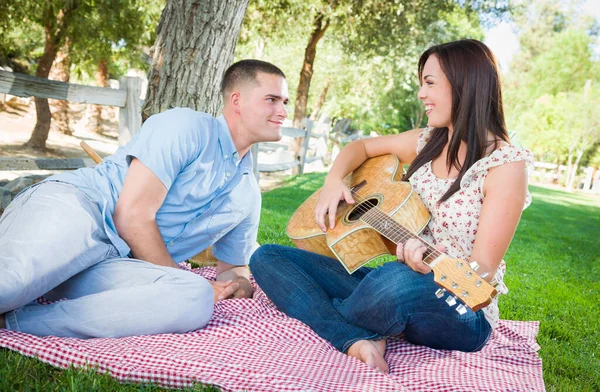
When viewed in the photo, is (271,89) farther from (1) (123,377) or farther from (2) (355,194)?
(1) (123,377)

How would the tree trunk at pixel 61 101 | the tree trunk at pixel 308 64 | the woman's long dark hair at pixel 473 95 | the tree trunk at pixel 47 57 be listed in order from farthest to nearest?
the tree trunk at pixel 308 64 → the tree trunk at pixel 61 101 → the tree trunk at pixel 47 57 → the woman's long dark hair at pixel 473 95

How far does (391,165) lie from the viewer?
3.36 metres

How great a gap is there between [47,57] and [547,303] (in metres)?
10.6

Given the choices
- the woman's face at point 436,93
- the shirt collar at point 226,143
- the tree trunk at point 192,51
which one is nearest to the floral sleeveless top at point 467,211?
the woman's face at point 436,93

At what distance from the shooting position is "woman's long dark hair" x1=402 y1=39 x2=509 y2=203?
2.67 meters

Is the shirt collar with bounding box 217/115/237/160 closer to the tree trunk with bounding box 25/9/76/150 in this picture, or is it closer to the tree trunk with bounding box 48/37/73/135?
the tree trunk with bounding box 25/9/76/150

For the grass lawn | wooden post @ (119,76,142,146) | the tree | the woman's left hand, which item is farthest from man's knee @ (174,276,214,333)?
the tree

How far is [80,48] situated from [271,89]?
32.5ft

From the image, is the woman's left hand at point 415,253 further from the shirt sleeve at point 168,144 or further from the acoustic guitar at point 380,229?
the shirt sleeve at point 168,144

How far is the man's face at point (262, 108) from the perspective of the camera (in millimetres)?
3266

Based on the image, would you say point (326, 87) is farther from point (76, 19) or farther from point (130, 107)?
point (130, 107)

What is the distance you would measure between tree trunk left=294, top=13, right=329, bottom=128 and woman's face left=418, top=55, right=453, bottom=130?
11.4 m

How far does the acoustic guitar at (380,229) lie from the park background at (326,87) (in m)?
1.03

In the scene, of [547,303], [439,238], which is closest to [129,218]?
[439,238]
